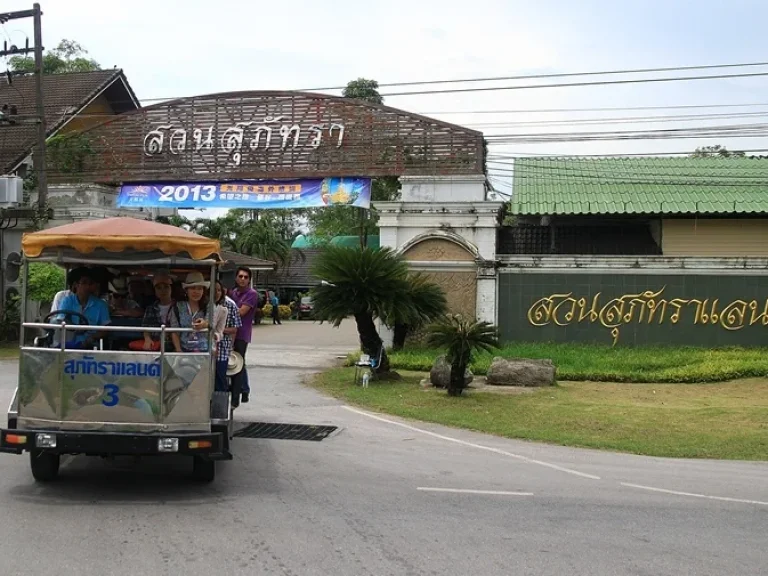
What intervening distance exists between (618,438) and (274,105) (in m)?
15.4

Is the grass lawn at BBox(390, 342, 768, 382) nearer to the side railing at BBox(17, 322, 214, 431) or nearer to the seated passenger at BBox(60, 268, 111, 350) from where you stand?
the seated passenger at BBox(60, 268, 111, 350)

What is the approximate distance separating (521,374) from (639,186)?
8.90 metres

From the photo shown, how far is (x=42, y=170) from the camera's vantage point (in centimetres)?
2380

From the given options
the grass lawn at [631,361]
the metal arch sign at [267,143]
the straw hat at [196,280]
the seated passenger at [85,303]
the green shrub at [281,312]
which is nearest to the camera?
the seated passenger at [85,303]

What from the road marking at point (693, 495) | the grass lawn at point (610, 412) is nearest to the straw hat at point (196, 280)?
the road marking at point (693, 495)

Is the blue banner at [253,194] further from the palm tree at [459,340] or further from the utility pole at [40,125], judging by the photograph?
the palm tree at [459,340]

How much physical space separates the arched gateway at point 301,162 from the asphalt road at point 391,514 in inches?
454

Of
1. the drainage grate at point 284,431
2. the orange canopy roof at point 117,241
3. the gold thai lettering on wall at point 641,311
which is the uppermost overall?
the orange canopy roof at point 117,241

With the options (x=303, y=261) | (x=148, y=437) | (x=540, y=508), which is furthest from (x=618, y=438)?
(x=303, y=261)

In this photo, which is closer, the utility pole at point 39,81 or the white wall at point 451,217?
the white wall at point 451,217

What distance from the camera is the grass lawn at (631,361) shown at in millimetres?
17344

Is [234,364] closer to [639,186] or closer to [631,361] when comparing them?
[631,361]

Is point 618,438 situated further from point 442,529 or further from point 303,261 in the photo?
point 303,261

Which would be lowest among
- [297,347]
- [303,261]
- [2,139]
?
[297,347]
